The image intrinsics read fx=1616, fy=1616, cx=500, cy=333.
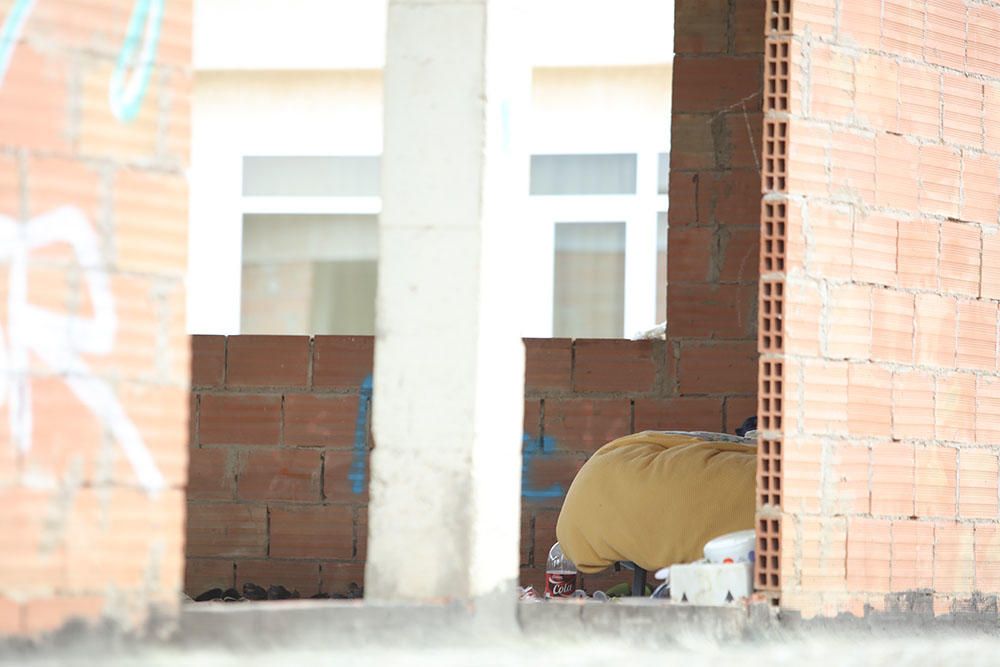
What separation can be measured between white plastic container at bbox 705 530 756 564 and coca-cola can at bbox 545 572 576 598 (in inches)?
61.0

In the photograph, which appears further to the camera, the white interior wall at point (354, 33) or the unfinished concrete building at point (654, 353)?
the white interior wall at point (354, 33)

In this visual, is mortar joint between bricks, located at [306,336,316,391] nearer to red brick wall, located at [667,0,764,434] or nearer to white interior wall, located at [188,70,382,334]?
red brick wall, located at [667,0,764,434]

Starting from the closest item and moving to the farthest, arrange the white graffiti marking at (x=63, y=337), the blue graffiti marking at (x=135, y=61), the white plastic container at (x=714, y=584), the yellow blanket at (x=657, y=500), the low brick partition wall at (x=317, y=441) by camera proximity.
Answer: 1. the white graffiti marking at (x=63, y=337)
2. the blue graffiti marking at (x=135, y=61)
3. the white plastic container at (x=714, y=584)
4. the yellow blanket at (x=657, y=500)
5. the low brick partition wall at (x=317, y=441)

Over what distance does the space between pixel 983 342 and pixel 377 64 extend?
943cm

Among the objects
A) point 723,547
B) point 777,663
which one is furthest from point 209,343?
point 777,663

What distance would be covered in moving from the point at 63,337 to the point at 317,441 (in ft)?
12.4

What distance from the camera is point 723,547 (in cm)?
551

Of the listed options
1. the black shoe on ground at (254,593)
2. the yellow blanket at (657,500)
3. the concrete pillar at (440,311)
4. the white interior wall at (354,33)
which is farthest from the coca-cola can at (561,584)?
the white interior wall at (354,33)

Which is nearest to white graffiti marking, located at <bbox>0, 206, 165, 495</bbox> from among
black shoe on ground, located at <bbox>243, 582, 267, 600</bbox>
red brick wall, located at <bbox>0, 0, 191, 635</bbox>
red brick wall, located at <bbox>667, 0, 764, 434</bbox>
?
red brick wall, located at <bbox>0, 0, 191, 635</bbox>

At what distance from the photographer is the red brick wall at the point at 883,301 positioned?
536 centimetres

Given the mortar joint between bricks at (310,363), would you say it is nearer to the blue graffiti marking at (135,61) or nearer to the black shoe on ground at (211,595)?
the black shoe on ground at (211,595)

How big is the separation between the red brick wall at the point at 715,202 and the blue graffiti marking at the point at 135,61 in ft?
12.6

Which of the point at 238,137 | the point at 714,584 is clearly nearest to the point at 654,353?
the point at 714,584

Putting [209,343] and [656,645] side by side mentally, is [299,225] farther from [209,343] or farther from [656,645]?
[656,645]
